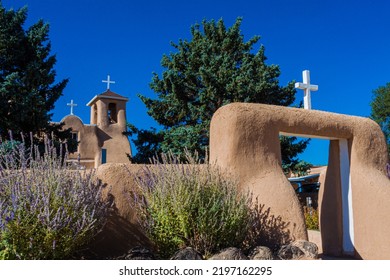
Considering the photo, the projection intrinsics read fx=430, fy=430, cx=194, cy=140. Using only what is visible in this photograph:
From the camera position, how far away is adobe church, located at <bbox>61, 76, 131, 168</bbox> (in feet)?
72.0

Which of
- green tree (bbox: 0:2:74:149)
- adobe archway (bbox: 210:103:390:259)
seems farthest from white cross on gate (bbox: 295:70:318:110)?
green tree (bbox: 0:2:74:149)

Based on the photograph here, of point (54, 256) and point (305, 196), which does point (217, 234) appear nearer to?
point (54, 256)

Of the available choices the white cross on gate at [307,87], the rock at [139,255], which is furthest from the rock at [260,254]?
the white cross on gate at [307,87]

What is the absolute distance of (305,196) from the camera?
13.3m

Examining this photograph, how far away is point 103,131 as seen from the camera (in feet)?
74.1

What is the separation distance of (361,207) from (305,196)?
6.67 metres

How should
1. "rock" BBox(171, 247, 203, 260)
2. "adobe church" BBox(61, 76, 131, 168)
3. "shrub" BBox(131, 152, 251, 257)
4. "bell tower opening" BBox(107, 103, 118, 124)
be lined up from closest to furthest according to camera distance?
"rock" BBox(171, 247, 203, 260) < "shrub" BBox(131, 152, 251, 257) < "adobe church" BBox(61, 76, 131, 168) < "bell tower opening" BBox(107, 103, 118, 124)

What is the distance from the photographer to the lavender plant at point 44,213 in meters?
4.01

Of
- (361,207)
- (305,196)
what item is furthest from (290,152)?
(361,207)

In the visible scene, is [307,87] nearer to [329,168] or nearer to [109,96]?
[329,168]

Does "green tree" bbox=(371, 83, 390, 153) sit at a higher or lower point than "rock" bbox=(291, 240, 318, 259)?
higher

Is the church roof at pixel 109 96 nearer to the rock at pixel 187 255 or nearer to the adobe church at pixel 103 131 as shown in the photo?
the adobe church at pixel 103 131

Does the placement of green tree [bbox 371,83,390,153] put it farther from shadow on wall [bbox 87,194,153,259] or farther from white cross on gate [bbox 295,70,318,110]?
shadow on wall [bbox 87,194,153,259]

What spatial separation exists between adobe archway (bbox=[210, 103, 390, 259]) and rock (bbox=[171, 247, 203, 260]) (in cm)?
151
